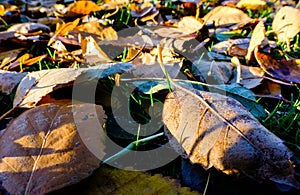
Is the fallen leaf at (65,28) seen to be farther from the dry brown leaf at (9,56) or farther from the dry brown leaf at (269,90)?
the dry brown leaf at (269,90)

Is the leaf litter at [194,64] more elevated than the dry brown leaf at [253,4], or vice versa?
the leaf litter at [194,64]

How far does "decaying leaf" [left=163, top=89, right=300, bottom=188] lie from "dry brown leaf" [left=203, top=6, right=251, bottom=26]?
4.21 feet

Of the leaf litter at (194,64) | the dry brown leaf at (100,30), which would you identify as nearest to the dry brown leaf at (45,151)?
the leaf litter at (194,64)

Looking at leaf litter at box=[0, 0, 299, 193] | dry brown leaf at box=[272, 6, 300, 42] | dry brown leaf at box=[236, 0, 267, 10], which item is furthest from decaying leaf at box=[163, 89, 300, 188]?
dry brown leaf at box=[236, 0, 267, 10]

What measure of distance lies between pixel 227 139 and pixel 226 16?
153 cm

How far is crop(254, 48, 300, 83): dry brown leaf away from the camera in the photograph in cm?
134

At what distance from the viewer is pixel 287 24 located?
6.19ft

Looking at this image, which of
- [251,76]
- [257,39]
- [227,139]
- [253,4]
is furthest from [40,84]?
[253,4]

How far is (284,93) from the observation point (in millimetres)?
1310

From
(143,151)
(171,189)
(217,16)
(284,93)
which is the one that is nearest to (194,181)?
(171,189)

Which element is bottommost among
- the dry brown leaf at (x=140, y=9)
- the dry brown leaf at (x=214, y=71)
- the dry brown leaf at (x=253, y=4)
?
the dry brown leaf at (x=253, y=4)

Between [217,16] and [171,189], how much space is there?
5.33ft

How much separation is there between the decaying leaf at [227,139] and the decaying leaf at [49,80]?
0.81 ft

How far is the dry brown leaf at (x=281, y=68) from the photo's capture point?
4.41 feet
